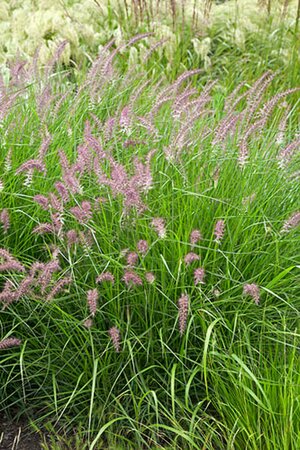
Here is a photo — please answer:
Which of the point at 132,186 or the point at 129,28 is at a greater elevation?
the point at 132,186

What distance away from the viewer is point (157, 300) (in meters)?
3.00

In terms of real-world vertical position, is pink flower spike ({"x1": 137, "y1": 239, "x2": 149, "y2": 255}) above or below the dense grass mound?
above

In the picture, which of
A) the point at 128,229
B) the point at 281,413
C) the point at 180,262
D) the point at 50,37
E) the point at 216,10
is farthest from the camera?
the point at 216,10

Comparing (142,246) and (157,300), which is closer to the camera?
(142,246)

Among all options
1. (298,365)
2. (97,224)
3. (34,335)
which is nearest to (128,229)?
(97,224)

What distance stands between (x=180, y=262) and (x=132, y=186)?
1.09 feet

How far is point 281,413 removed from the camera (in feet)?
8.66

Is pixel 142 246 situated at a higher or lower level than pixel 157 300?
higher

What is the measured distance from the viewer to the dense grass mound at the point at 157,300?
2.76 m

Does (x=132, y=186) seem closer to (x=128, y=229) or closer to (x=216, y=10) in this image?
(x=128, y=229)

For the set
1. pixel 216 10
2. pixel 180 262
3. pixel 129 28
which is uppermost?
pixel 180 262

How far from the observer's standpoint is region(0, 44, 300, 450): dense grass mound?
276 cm

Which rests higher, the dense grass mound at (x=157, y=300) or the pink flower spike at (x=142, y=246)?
the pink flower spike at (x=142, y=246)

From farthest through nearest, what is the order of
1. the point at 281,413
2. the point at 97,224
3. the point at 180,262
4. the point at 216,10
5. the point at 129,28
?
1. the point at 216,10
2. the point at 129,28
3. the point at 97,224
4. the point at 180,262
5. the point at 281,413
